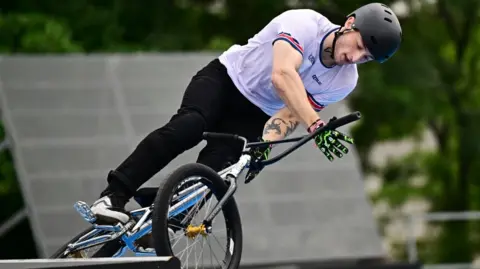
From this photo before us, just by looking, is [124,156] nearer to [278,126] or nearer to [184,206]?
[278,126]

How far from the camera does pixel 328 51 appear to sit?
221 inches

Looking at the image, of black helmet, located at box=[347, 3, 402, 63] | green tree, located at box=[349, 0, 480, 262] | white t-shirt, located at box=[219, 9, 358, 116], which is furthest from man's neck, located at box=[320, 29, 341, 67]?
green tree, located at box=[349, 0, 480, 262]

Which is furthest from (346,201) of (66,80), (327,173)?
(66,80)

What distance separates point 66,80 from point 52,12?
19.9ft

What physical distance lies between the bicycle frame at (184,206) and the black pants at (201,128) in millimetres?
111

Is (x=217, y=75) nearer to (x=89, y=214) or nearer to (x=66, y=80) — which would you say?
(x=89, y=214)

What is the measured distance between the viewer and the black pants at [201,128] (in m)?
5.50

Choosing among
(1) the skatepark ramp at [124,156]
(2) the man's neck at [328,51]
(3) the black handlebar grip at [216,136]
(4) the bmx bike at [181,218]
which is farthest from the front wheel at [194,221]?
(1) the skatepark ramp at [124,156]

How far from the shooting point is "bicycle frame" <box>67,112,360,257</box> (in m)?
5.36

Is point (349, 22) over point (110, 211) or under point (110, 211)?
over

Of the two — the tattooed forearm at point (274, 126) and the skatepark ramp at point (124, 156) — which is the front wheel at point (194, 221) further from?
the skatepark ramp at point (124, 156)

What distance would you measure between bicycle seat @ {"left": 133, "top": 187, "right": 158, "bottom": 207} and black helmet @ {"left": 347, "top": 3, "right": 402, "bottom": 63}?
1330 millimetres

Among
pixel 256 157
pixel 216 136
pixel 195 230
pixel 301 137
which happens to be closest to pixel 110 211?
pixel 195 230

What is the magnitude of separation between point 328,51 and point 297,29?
208 mm
